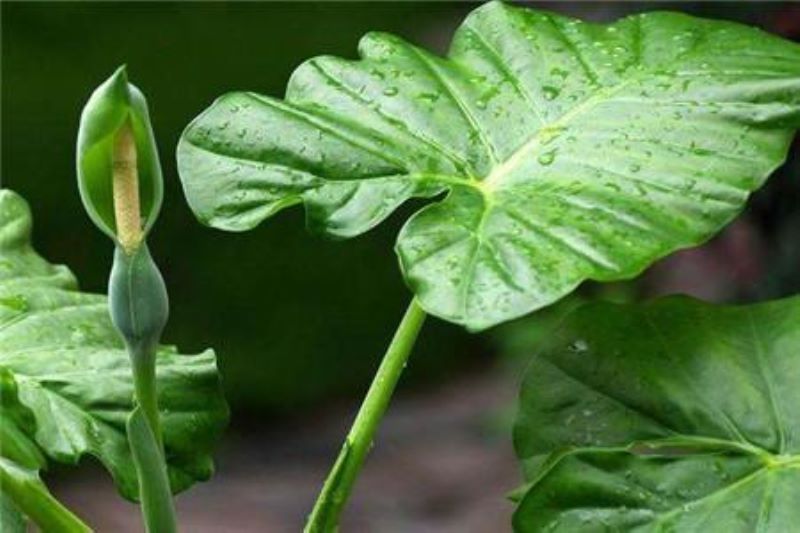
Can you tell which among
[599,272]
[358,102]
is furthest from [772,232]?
[599,272]

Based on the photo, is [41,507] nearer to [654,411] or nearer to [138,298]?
[138,298]

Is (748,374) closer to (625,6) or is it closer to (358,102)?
(358,102)

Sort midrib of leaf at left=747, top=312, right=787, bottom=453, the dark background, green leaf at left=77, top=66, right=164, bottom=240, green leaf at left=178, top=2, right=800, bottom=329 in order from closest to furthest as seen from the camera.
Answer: green leaf at left=77, top=66, right=164, bottom=240, green leaf at left=178, top=2, right=800, bottom=329, midrib of leaf at left=747, top=312, right=787, bottom=453, the dark background

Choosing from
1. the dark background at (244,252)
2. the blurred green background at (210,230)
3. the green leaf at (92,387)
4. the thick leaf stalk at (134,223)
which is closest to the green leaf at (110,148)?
the thick leaf stalk at (134,223)

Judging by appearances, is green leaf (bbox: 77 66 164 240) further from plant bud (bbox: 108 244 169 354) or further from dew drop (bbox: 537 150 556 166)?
dew drop (bbox: 537 150 556 166)

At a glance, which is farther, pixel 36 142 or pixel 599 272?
pixel 36 142

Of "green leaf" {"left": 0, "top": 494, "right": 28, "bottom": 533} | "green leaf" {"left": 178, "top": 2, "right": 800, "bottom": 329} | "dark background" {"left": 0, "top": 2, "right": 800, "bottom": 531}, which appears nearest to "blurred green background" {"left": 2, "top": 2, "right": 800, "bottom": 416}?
"dark background" {"left": 0, "top": 2, "right": 800, "bottom": 531}
